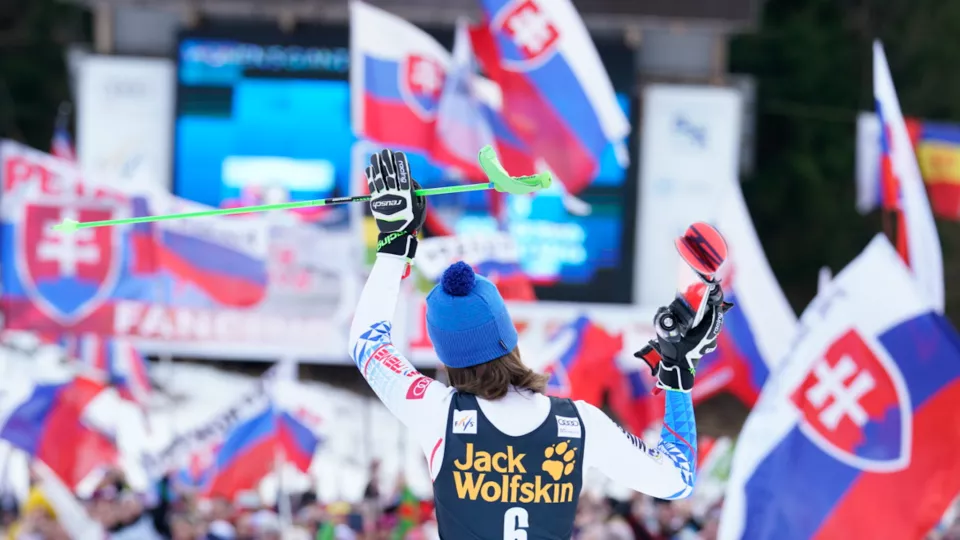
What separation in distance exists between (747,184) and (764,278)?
13.3m

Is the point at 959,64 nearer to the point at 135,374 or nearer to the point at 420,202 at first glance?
the point at 135,374

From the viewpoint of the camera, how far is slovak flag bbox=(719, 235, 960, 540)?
6258 millimetres

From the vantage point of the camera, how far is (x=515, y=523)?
3.14 m

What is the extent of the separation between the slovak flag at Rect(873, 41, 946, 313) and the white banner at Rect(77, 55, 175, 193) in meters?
11.6

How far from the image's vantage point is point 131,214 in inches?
434

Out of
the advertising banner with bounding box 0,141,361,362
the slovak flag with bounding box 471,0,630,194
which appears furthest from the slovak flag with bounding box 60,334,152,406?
the slovak flag with bounding box 471,0,630,194

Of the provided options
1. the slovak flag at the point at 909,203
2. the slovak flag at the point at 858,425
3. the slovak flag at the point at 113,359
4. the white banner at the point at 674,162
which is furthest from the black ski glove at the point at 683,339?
the white banner at the point at 674,162

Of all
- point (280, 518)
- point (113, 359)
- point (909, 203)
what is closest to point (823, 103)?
point (113, 359)

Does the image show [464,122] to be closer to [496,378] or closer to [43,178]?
[43,178]

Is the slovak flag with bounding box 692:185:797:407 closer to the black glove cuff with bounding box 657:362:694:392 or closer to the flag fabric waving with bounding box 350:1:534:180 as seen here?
the flag fabric waving with bounding box 350:1:534:180

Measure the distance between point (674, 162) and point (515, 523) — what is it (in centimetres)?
1515

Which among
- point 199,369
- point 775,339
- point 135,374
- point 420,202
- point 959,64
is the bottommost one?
point 199,369

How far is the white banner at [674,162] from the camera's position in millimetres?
17859

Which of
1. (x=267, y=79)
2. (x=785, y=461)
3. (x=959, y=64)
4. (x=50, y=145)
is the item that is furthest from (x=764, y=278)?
(x=50, y=145)
